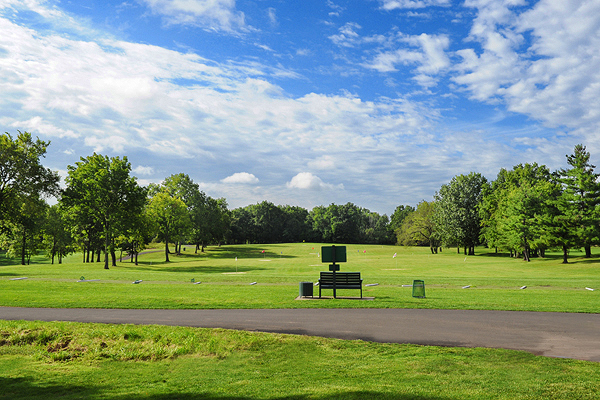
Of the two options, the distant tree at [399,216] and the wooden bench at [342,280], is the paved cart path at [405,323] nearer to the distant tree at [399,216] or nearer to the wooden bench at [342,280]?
the wooden bench at [342,280]

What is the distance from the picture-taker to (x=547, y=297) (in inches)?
679

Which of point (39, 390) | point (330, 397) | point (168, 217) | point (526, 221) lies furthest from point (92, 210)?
point (526, 221)

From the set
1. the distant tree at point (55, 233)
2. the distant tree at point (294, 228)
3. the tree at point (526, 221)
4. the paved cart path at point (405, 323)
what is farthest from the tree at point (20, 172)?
the distant tree at point (294, 228)

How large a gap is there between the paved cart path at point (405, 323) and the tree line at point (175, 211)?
32.1m

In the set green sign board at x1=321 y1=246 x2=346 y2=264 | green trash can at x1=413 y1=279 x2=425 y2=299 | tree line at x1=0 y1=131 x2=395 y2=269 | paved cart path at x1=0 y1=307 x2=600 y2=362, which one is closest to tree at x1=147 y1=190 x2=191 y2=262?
tree line at x1=0 y1=131 x2=395 y2=269

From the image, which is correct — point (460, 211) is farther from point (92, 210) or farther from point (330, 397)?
point (330, 397)

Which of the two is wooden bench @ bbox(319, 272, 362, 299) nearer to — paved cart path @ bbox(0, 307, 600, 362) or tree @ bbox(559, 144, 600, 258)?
paved cart path @ bbox(0, 307, 600, 362)

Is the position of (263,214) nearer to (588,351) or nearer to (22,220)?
(22,220)

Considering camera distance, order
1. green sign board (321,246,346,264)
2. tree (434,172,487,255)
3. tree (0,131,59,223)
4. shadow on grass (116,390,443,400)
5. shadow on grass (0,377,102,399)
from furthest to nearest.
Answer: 1. tree (434,172,487,255)
2. tree (0,131,59,223)
3. green sign board (321,246,346,264)
4. shadow on grass (0,377,102,399)
5. shadow on grass (116,390,443,400)

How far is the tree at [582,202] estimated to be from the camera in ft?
151

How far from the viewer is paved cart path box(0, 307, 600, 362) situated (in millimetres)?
9836

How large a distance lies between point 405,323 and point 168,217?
59365 millimetres

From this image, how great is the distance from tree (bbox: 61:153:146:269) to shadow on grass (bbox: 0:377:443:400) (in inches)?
1636

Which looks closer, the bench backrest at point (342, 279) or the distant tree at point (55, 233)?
the bench backrest at point (342, 279)
